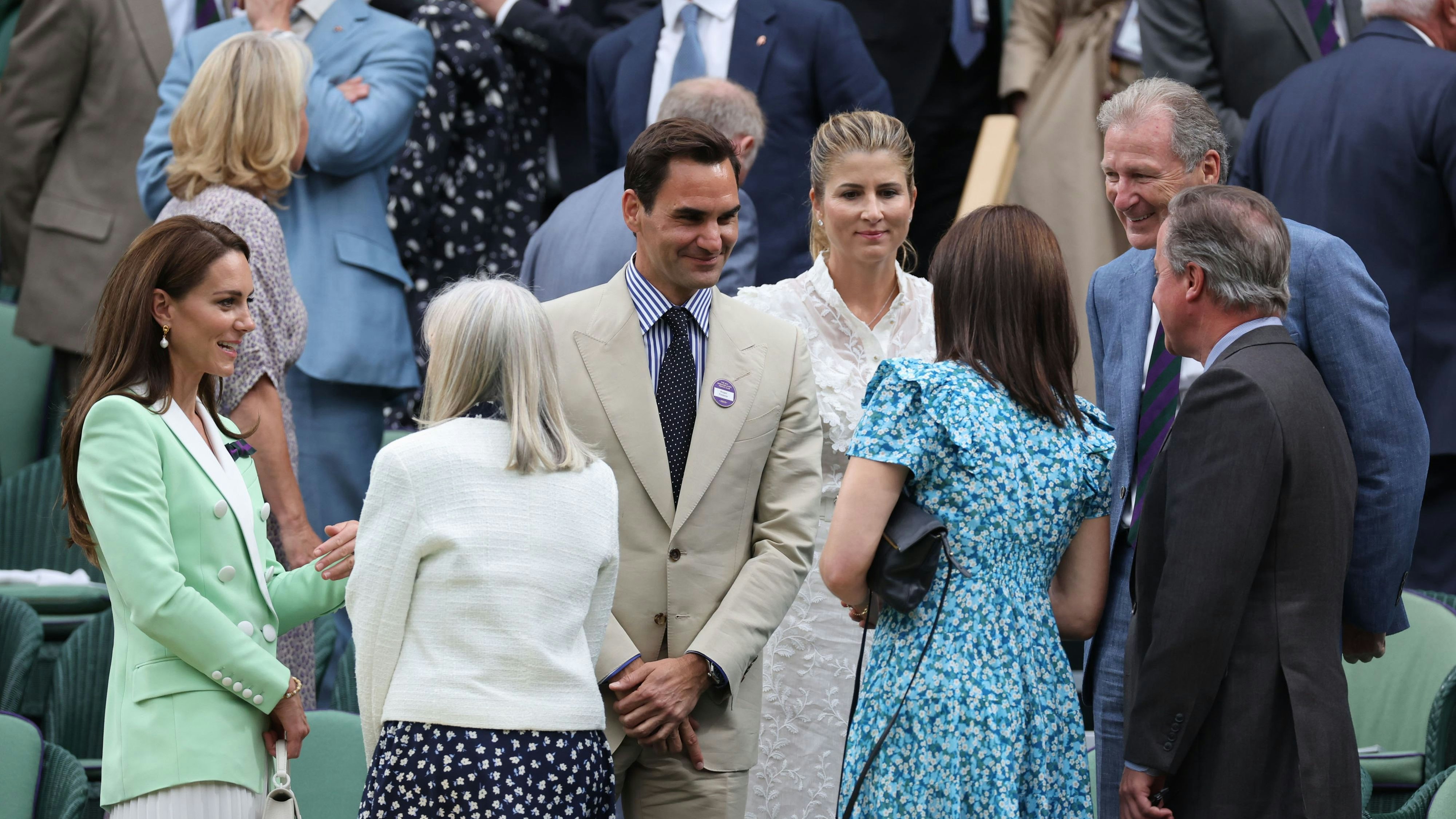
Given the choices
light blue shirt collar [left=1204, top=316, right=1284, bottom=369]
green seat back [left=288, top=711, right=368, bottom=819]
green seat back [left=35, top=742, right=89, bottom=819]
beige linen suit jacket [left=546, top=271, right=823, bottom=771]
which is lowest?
green seat back [left=288, top=711, right=368, bottom=819]

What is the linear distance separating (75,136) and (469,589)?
419 centimetres

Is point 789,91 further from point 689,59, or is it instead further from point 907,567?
point 907,567

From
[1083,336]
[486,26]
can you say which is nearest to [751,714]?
[1083,336]

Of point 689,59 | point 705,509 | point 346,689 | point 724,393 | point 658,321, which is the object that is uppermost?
point 689,59

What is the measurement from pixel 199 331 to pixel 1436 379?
11.5 feet

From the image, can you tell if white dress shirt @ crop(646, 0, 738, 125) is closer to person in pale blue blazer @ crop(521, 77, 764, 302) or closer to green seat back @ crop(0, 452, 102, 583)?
person in pale blue blazer @ crop(521, 77, 764, 302)

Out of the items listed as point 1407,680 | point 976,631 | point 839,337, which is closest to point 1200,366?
point 839,337

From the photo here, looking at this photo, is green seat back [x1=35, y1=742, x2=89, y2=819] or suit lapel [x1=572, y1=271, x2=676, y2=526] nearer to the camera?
suit lapel [x1=572, y1=271, x2=676, y2=526]

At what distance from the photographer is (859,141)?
3.87 meters

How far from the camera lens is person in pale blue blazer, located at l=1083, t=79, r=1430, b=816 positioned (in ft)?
9.71

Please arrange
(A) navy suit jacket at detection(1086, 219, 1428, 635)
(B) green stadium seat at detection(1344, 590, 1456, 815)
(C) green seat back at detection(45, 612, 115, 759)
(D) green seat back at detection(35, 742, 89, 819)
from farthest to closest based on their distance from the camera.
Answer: (C) green seat back at detection(45, 612, 115, 759)
(B) green stadium seat at detection(1344, 590, 1456, 815)
(D) green seat back at detection(35, 742, 89, 819)
(A) navy suit jacket at detection(1086, 219, 1428, 635)

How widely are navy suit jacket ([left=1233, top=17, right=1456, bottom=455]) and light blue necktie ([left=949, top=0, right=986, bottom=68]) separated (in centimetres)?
167

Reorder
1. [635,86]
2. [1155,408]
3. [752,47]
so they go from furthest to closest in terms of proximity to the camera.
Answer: [635,86] < [752,47] < [1155,408]

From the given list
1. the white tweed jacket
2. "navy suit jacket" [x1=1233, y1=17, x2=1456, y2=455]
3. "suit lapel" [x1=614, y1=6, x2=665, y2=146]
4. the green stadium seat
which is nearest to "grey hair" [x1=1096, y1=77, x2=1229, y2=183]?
"navy suit jacket" [x1=1233, y1=17, x2=1456, y2=455]
